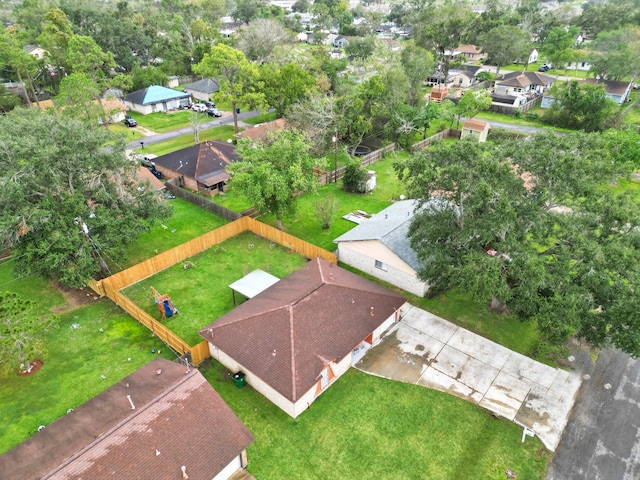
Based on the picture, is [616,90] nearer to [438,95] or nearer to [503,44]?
[503,44]

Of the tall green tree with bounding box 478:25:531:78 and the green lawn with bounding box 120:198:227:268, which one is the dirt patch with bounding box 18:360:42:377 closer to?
the green lawn with bounding box 120:198:227:268

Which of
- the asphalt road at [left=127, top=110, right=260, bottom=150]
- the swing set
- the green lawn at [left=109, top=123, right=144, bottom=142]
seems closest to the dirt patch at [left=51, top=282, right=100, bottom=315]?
the swing set

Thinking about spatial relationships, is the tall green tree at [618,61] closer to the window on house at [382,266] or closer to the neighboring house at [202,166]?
the neighboring house at [202,166]

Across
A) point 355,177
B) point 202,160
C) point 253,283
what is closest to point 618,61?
point 355,177

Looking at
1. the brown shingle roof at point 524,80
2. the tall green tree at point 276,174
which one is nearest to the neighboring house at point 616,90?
the brown shingle roof at point 524,80

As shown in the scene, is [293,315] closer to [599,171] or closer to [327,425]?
[327,425]

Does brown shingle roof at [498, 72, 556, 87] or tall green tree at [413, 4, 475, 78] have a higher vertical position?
tall green tree at [413, 4, 475, 78]
